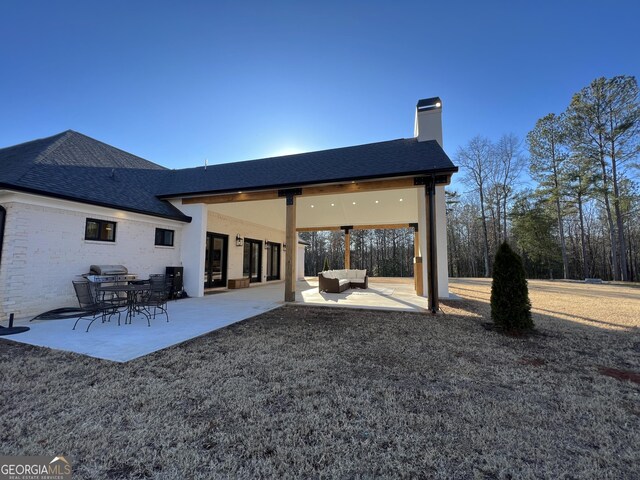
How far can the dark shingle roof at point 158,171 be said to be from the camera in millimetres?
6582

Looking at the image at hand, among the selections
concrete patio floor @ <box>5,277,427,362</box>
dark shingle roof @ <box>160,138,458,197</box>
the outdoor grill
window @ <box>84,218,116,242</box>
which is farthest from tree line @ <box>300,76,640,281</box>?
window @ <box>84,218,116,242</box>

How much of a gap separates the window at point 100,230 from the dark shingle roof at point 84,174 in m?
0.57

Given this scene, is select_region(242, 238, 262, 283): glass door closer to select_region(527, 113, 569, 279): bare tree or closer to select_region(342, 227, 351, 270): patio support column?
select_region(342, 227, 351, 270): patio support column

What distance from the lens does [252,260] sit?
14109mm

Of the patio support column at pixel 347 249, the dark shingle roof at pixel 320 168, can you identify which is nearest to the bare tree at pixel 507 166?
the patio support column at pixel 347 249

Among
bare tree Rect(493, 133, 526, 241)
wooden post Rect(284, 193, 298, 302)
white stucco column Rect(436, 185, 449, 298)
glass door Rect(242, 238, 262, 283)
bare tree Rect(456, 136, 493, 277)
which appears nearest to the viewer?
wooden post Rect(284, 193, 298, 302)

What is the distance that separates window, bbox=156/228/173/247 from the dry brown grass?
199 inches

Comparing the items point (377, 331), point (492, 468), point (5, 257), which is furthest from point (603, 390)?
point (5, 257)

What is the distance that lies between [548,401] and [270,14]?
976 cm

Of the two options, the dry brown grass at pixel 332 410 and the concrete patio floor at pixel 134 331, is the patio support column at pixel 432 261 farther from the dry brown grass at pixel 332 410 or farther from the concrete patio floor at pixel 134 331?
the dry brown grass at pixel 332 410

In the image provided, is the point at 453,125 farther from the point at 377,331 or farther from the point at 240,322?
the point at 240,322

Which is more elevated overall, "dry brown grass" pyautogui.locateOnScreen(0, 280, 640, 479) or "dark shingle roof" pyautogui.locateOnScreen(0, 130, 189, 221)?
"dark shingle roof" pyautogui.locateOnScreen(0, 130, 189, 221)

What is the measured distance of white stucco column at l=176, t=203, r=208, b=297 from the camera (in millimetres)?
9258

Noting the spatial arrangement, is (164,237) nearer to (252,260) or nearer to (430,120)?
(252,260)
